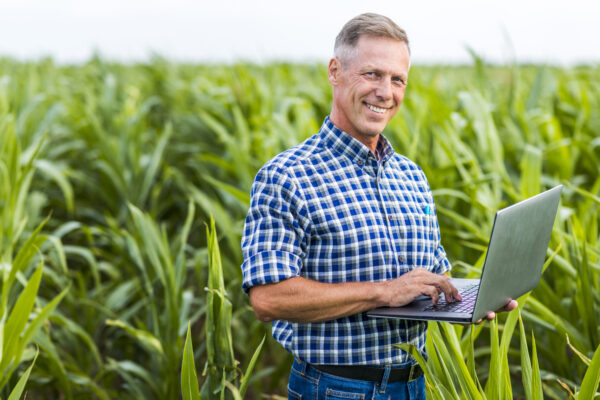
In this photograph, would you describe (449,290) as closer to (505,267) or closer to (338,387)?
(505,267)

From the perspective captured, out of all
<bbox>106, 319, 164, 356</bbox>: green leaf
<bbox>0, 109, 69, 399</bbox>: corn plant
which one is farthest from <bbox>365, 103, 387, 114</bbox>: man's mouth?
<bbox>106, 319, 164, 356</bbox>: green leaf

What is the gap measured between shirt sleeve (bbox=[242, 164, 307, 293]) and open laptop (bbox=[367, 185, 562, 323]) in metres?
0.15

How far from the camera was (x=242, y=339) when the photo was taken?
2.14 meters

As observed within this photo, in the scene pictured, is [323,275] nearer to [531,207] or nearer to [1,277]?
[531,207]

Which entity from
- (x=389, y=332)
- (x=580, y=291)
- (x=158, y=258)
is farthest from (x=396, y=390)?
(x=158, y=258)

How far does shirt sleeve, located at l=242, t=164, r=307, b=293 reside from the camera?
1045mm

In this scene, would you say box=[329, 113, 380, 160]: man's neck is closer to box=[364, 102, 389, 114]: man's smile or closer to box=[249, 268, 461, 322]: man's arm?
box=[364, 102, 389, 114]: man's smile

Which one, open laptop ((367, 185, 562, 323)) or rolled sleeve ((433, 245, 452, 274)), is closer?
open laptop ((367, 185, 562, 323))

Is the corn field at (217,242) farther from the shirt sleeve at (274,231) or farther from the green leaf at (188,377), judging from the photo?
the shirt sleeve at (274,231)

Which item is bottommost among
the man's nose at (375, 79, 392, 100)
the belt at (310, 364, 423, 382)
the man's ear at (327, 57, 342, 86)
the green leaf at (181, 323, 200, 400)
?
the green leaf at (181, 323, 200, 400)

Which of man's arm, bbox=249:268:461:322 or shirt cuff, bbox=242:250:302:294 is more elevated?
shirt cuff, bbox=242:250:302:294

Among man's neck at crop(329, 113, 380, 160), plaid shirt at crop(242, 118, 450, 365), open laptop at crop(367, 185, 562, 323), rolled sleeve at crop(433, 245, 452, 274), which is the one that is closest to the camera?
open laptop at crop(367, 185, 562, 323)

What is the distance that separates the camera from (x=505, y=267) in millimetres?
1022

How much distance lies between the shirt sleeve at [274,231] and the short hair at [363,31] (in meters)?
0.23
